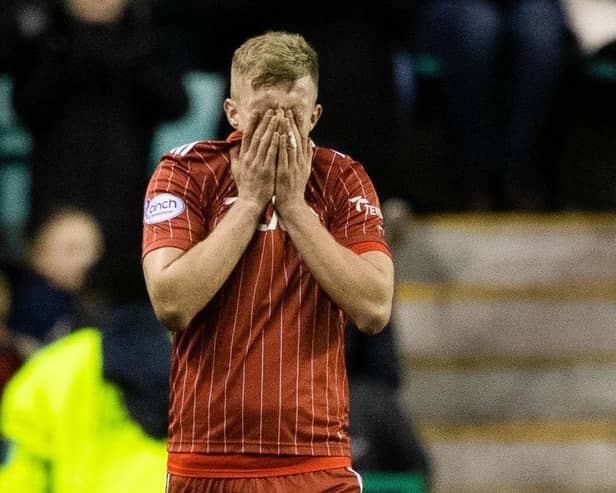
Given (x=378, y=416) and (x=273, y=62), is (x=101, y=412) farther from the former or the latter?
(x=378, y=416)

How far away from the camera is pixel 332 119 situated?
5367 mm

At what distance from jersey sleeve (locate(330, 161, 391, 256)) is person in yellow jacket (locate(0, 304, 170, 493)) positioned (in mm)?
640

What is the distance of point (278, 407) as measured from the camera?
2.72 m

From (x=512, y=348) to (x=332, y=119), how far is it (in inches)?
56.5

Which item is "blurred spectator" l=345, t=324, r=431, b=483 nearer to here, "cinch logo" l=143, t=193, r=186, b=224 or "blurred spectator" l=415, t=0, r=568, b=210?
"blurred spectator" l=415, t=0, r=568, b=210

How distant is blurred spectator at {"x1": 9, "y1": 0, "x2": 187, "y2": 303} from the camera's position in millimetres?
5395

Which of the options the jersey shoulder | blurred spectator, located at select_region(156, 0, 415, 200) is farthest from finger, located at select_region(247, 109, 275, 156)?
blurred spectator, located at select_region(156, 0, 415, 200)

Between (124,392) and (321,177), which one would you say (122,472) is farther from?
(321,177)

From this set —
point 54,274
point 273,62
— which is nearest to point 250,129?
point 273,62

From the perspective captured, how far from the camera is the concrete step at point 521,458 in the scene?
5.71 meters

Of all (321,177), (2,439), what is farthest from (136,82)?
(321,177)

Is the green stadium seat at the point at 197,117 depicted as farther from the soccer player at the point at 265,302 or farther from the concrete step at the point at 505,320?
the soccer player at the point at 265,302

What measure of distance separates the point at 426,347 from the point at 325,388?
3343mm

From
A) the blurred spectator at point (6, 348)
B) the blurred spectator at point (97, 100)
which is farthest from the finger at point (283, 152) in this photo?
the blurred spectator at point (97, 100)
